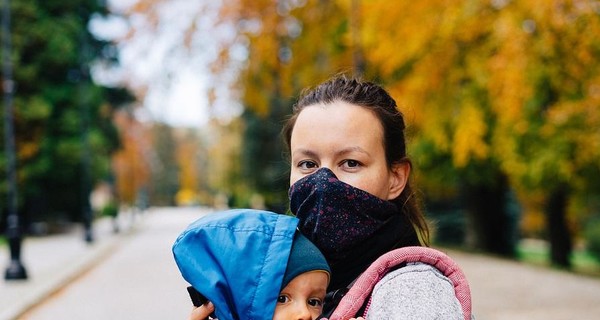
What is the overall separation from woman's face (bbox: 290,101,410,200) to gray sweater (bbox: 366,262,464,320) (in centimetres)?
37

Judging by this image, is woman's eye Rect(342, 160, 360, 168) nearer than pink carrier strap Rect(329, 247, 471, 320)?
No

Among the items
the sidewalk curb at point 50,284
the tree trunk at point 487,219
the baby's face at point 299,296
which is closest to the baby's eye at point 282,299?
the baby's face at point 299,296

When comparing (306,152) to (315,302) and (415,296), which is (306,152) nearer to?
(315,302)

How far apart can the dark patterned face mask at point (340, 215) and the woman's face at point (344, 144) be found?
0.04 meters

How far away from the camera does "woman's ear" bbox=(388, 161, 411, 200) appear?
7.22ft

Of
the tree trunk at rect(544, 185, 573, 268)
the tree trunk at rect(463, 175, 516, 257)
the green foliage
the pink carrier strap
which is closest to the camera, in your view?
the pink carrier strap

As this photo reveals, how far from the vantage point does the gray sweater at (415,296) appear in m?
1.60

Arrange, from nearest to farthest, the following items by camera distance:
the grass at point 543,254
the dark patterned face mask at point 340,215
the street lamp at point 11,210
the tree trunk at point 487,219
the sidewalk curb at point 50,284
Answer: the dark patterned face mask at point 340,215 → the sidewalk curb at point 50,284 → the street lamp at point 11,210 → the tree trunk at point 487,219 → the grass at point 543,254

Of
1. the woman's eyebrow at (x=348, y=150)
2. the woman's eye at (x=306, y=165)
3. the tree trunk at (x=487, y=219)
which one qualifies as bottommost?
the tree trunk at (x=487, y=219)

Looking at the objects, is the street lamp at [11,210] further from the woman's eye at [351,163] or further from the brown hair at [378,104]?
the woman's eye at [351,163]

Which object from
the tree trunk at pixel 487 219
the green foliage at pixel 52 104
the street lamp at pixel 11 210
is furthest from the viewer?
the green foliage at pixel 52 104

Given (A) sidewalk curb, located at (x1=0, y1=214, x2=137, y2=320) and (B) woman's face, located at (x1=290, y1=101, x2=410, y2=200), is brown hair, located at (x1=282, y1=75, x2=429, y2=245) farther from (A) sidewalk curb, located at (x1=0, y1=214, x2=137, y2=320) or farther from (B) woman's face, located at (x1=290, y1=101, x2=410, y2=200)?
(A) sidewalk curb, located at (x1=0, y1=214, x2=137, y2=320)

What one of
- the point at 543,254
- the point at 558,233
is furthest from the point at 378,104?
the point at 543,254

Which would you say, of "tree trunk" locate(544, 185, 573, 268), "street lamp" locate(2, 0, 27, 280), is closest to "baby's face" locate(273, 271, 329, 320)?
"street lamp" locate(2, 0, 27, 280)
